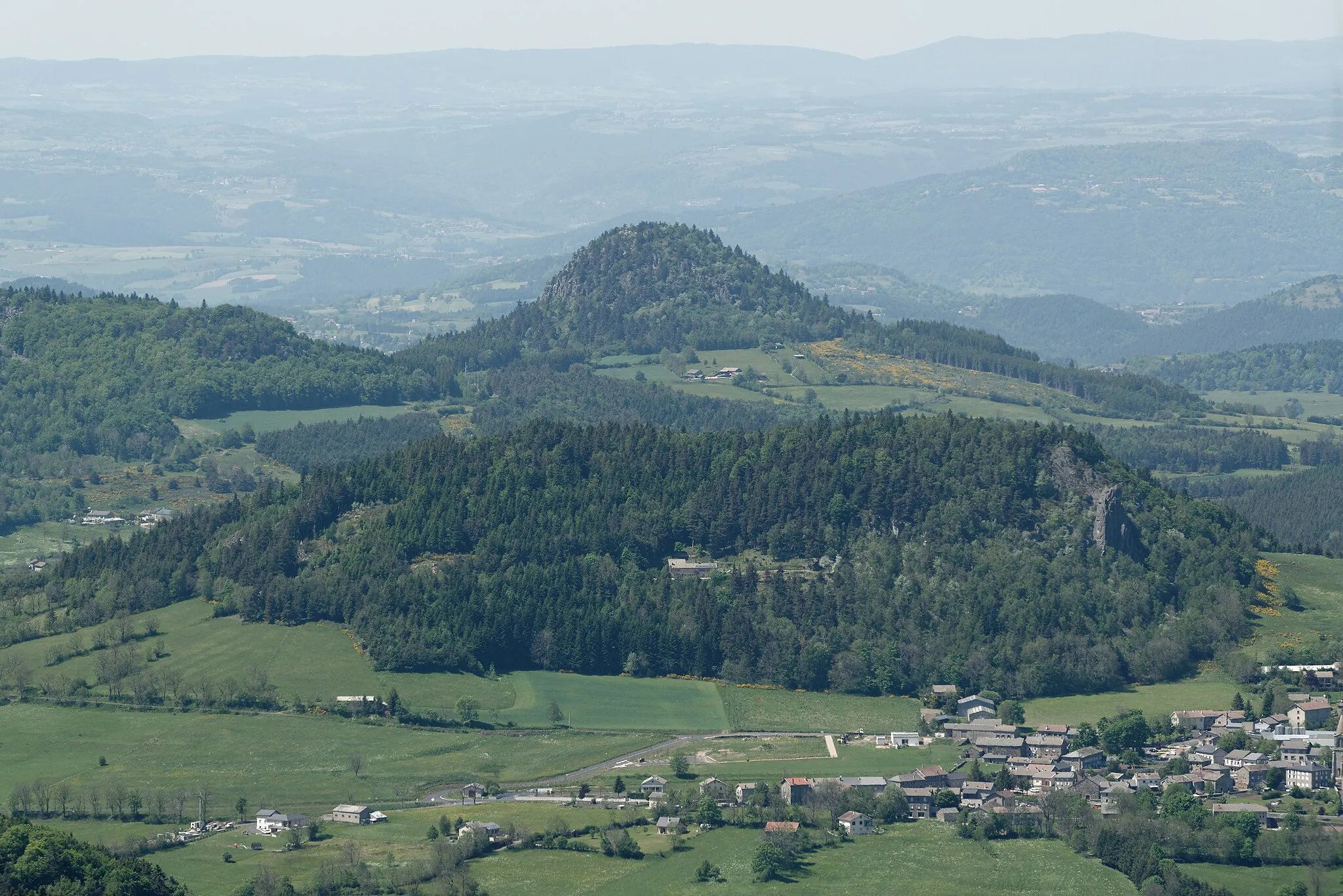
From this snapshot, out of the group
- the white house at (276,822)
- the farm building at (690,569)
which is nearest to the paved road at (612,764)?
the white house at (276,822)

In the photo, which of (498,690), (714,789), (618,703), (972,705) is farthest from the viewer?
(498,690)

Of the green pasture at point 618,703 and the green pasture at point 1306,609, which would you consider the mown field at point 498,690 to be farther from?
the green pasture at point 1306,609

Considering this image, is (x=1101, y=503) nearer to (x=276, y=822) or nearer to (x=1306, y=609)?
(x=1306, y=609)

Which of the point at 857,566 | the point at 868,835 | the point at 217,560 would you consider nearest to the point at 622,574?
the point at 857,566

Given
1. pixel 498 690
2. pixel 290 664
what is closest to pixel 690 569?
pixel 498 690

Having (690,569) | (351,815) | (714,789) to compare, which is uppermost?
(690,569)

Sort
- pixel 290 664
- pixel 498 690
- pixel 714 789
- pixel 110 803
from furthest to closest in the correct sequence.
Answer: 1. pixel 290 664
2. pixel 498 690
3. pixel 714 789
4. pixel 110 803
